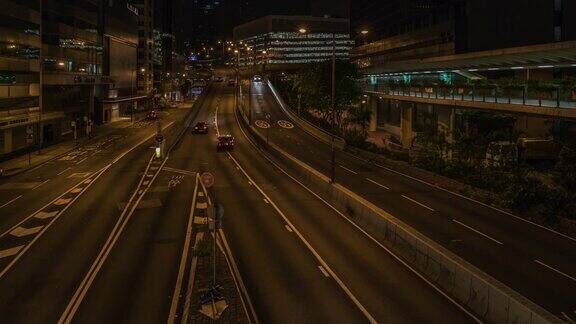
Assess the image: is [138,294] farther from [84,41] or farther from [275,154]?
[84,41]

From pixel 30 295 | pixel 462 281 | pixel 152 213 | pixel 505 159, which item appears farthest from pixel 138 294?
pixel 505 159

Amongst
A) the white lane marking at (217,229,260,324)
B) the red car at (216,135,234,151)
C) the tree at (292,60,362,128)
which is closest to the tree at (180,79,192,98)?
the tree at (292,60,362,128)

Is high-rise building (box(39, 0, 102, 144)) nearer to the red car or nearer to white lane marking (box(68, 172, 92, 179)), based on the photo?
the red car

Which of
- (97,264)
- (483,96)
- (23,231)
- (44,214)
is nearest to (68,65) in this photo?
(44,214)

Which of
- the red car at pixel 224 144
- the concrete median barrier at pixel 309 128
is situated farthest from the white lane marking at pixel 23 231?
the concrete median barrier at pixel 309 128

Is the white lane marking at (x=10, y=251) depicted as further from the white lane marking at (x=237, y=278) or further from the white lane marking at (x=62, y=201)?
the white lane marking at (x=62, y=201)
